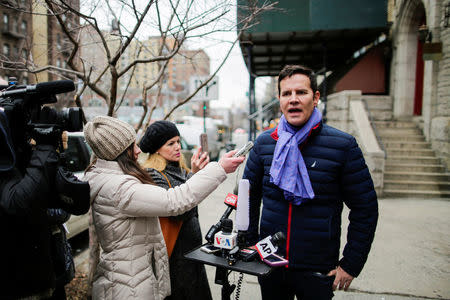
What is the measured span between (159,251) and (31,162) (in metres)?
0.93

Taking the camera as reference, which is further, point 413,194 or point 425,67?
point 425,67

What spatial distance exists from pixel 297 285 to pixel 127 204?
114 centimetres

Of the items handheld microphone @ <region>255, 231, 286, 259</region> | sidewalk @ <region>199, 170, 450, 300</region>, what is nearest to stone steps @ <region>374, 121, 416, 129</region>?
sidewalk @ <region>199, 170, 450, 300</region>

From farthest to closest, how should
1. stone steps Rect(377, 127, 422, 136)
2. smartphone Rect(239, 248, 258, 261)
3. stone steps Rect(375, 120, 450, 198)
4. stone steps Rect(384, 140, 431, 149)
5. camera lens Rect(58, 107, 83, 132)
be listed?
1. stone steps Rect(377, 127, 422, 136)
2. stone steps Rect(384, 140, 431, 149)
3. stone steps Rect(375, 120, 450, 198)
4. smartphone Rect(239, 248, 258, 261)
5. camera lens Rect(58, 107, 83, 132)

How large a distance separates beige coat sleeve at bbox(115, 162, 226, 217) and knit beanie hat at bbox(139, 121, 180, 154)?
0.76 meters

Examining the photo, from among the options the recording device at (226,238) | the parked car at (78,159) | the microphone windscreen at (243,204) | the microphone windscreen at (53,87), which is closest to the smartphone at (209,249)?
the recording device at (226,238)

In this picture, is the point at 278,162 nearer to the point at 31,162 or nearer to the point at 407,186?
the point at 31,162

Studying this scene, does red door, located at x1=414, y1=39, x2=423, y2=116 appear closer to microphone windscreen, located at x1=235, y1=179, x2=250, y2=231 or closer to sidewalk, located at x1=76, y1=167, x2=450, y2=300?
sidewalk, located at x1=76, y1=167, x2=450, y2=300

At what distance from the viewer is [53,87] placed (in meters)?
1.49

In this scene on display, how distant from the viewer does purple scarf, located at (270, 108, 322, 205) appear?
1.91m

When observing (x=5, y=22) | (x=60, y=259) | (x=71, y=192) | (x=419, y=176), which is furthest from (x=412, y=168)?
(x=5, y=22)

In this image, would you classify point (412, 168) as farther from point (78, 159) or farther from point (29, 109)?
point (29, 109)

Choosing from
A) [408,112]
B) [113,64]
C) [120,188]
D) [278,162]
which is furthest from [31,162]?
[408,112]

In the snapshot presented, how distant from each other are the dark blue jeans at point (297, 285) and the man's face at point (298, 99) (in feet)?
3.05
